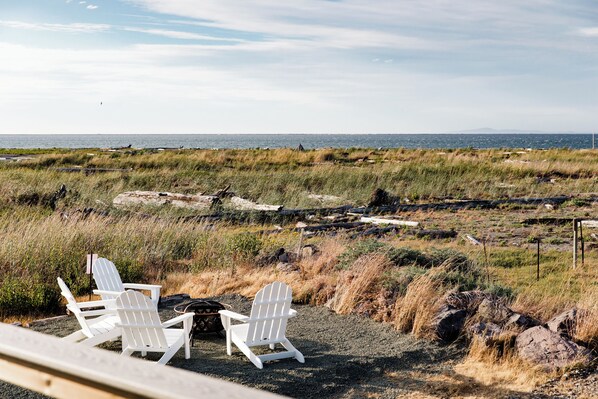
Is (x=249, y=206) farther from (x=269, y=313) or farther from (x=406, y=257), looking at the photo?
(x=269, y=313)

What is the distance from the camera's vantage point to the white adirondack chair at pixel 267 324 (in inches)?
282

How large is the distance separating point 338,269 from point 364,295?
1636mm

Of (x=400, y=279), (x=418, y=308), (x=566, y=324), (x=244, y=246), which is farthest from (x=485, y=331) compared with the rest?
(x=244, y=246)

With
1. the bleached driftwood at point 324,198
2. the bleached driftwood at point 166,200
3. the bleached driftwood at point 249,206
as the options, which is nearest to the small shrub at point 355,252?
the bleached driftwood at point 249,206

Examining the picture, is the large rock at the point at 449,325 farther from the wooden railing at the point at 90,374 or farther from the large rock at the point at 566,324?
the wooden railing at the point at 90,374

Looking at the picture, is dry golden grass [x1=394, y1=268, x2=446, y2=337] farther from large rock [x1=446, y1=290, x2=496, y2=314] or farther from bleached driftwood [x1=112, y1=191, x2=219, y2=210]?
bleached driftwood [x1=112, y1=191, x2=219, y2=210]

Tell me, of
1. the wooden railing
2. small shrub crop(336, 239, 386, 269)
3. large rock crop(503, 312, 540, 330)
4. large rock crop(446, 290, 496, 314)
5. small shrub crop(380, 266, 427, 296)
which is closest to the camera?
the wooden railing

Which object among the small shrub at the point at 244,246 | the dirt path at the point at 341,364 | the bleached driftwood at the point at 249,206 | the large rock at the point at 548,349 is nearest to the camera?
the dirt path at the point at 341,364

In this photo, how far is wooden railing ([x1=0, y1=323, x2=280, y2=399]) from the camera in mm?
1215

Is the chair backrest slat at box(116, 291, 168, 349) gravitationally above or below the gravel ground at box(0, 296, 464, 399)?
above

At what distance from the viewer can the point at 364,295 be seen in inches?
374

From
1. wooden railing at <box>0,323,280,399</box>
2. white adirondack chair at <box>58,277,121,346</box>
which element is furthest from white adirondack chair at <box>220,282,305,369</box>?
wooden railing at <box>0,323,280,399</box>

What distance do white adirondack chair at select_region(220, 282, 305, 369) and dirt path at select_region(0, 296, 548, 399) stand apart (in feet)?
0.45

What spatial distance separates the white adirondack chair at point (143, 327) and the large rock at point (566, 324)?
4.07 metres
